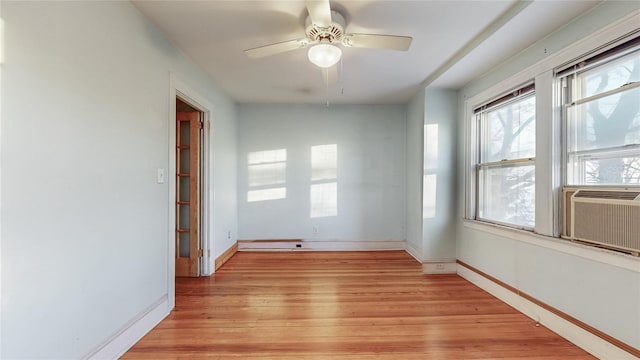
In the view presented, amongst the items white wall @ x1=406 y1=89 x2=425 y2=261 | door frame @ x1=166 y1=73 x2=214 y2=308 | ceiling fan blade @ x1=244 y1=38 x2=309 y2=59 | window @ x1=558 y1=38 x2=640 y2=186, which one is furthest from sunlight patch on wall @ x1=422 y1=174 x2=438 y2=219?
door frame @ x1=166 y1=73 x2=214 y2=308

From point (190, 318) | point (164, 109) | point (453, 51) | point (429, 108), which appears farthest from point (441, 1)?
point (190, 318)

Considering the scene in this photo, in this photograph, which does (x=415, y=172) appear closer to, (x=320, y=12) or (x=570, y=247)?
(x=570, y=247)

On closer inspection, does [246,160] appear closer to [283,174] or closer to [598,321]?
[283,174]

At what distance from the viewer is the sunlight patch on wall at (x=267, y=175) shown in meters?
4.31

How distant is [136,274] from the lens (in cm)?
190

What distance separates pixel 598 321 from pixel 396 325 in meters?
1.30

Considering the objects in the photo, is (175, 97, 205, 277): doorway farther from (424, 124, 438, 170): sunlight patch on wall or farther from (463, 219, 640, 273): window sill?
(463, 219, 640, 273): window sill

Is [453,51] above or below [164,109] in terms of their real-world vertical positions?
→ above

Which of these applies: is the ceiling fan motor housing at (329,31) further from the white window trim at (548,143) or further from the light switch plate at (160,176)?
the white window trim at (548,143)

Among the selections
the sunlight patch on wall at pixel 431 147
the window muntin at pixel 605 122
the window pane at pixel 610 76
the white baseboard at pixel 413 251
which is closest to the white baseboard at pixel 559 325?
Answer: the white baseboard at pixel 413 251

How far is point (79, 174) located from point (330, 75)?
2.45 m

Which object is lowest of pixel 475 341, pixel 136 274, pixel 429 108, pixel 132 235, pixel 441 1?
pixel 475 341

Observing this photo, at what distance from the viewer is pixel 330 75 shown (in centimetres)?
304

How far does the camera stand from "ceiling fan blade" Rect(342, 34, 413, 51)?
5.90 ft
